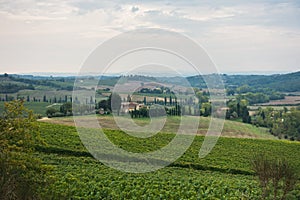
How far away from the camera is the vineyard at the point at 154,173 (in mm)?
21078

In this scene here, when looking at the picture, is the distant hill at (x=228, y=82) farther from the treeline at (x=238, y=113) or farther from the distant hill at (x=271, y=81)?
the treeline at (x=238, y=113)

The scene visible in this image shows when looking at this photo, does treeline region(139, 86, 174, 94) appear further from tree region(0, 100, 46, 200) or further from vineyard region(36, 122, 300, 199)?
tree region(0, 100, 46, 200)

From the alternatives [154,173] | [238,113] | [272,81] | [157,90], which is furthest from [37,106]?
[272,81]

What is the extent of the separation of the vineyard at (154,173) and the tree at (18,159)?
0.80 meters

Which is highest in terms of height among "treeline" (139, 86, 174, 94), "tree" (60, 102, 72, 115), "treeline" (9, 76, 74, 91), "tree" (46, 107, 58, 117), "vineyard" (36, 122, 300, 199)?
"treeline" (9, 76, 74, 91)

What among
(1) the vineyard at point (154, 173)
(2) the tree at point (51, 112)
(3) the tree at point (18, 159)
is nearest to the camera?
(3) the tree at point (18, 159)

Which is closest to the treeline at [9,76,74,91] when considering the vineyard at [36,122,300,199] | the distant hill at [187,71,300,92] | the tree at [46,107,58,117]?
the tree at [46,107,58,117]

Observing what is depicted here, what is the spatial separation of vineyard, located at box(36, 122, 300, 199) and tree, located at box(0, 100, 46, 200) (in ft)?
2.62

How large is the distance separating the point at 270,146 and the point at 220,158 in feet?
38.1

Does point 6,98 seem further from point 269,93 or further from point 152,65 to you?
point 269,93

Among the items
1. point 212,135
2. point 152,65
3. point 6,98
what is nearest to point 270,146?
point 212,135

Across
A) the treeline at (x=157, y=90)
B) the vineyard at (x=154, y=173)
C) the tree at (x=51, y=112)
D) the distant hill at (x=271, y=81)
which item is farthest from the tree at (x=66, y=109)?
the distant hill at (x=271, y=81)

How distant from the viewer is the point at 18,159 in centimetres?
1497

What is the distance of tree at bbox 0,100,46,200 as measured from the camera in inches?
501
